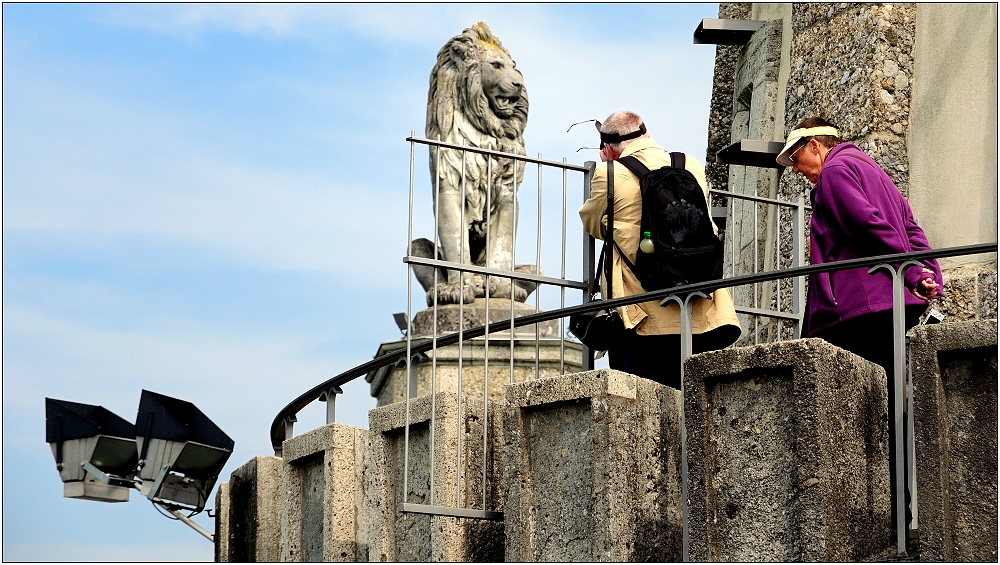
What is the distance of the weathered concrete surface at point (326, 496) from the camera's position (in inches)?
336

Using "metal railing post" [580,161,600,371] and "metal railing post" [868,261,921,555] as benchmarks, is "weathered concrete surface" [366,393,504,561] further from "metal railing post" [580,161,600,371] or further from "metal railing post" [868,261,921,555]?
"metal railing post" [868,261,921,555]

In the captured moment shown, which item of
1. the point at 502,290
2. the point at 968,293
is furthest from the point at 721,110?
the point at 968,293

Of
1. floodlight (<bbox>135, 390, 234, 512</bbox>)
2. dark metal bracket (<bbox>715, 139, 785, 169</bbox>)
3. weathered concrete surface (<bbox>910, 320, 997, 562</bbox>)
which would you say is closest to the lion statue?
floodlight (<bbox>135, 390, 234, 512</bbox>)

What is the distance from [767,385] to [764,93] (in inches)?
211

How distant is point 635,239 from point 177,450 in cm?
371

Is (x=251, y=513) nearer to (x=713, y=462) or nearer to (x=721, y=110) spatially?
(x=713, y=462)

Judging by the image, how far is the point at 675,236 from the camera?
25.7 feet

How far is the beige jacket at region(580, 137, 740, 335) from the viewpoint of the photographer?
25.5 ft

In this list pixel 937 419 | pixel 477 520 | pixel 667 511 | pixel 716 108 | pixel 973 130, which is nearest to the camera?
pixel 937 419

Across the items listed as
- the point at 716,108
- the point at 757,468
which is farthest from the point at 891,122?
the point at 757,468

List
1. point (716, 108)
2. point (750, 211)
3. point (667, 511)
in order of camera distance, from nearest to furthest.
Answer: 1. point (667, 511)
2. point (750, 211)
3. point (716, 108)

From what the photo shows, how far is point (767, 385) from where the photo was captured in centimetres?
664

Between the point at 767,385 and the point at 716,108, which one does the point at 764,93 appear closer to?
the point at 716,108

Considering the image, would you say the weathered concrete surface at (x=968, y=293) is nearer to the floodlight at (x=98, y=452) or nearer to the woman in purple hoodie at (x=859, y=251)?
the woman in purple hoodie at (x=859, y=251)
